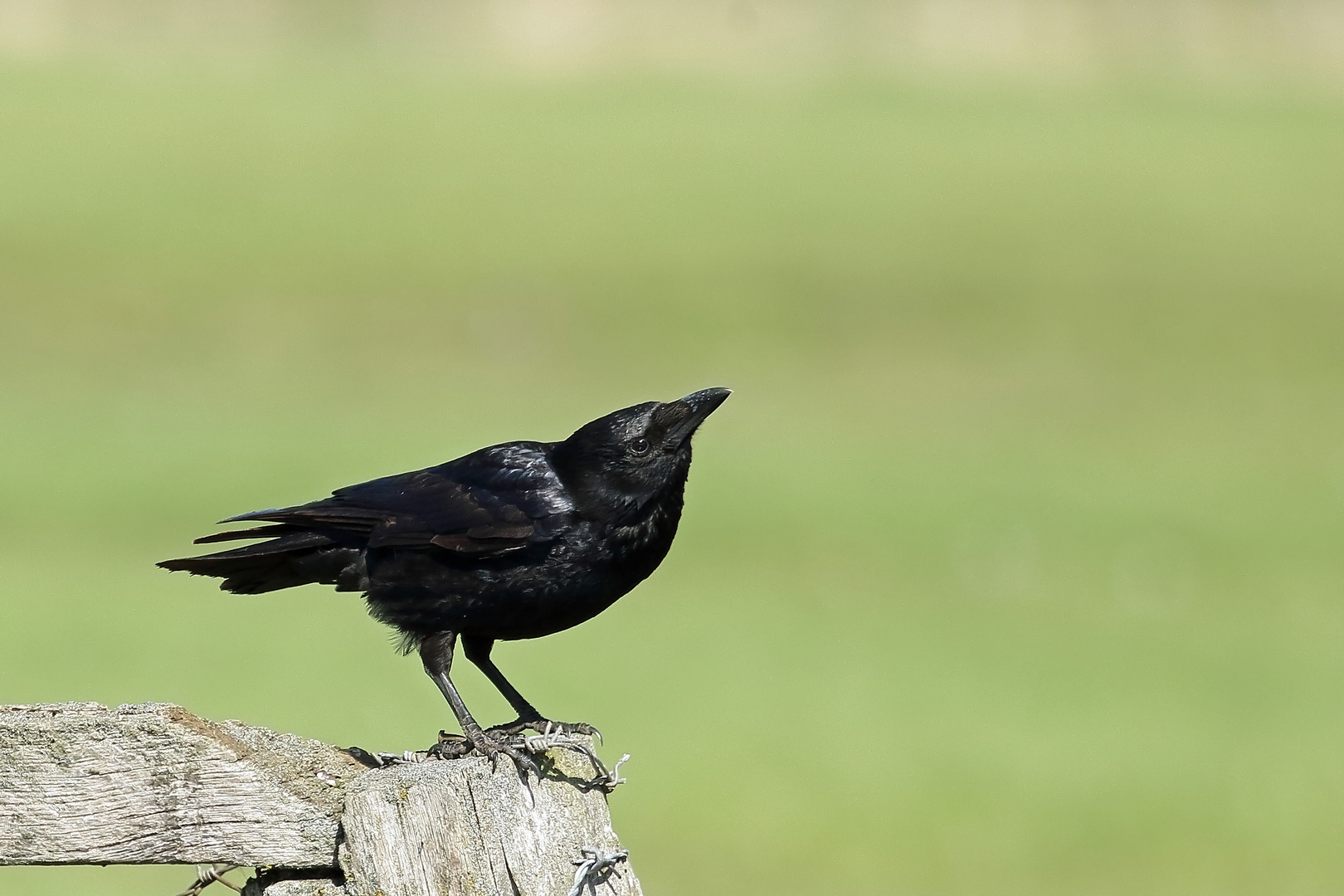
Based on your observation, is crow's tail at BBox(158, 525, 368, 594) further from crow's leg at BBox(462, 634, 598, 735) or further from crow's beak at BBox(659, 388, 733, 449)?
crow's beak at BBox(659, 388, 733, 449)

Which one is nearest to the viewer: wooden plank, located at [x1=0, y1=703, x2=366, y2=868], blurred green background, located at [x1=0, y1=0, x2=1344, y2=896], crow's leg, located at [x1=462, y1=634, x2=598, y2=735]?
wooden plank, located at [x1=0, y1=703, x2=366, y2=868]

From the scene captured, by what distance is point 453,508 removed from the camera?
4629mm

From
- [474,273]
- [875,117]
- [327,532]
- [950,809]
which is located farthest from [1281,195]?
[327,532]

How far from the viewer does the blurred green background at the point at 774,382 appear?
1202 centimetres

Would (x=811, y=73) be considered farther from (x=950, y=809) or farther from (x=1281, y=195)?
(x=950, y=809)

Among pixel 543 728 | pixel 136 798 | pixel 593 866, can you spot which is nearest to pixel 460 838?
pixel 593 866

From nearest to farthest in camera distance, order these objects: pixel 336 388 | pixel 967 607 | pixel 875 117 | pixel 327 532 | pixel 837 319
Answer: pixel 327 532, pixel 967 607, pixel 336 388, pixel 837 319, pixel 875 117

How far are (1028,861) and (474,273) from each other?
54.7 ft

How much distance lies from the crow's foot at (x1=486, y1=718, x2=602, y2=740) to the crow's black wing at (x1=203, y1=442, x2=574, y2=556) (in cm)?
49

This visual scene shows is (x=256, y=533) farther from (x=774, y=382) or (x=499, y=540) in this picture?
(x=774, y=382)

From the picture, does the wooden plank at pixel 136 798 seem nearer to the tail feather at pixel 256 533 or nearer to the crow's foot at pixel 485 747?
the crow's foot at pixel 485 747

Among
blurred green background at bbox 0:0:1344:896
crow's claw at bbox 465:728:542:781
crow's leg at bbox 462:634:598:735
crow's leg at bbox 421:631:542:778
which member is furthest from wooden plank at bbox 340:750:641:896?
blurred green background at bbox 0:0:1344:896

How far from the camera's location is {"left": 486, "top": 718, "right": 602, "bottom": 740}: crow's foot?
4270 mm

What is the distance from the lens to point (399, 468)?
16.9m
